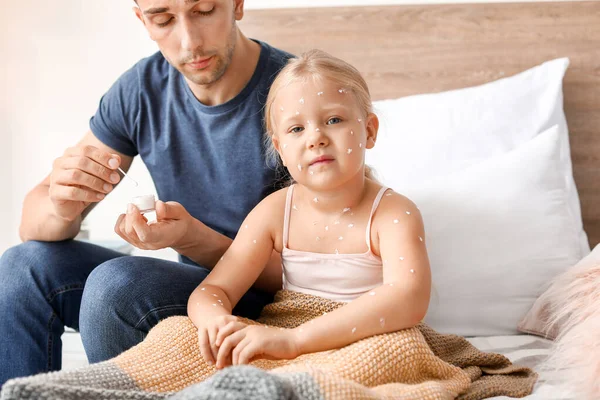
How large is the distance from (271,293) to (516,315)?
61 centimetres

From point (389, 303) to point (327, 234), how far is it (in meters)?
0.25

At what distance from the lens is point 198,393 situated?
0.92m

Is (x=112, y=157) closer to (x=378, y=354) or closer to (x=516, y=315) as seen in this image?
(x=378, y=354)

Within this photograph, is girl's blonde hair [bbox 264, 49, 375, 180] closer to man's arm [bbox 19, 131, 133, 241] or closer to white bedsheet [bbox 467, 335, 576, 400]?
man's arm [bbox 19, 131, 133, 241]

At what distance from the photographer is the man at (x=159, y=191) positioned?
56.3 inches

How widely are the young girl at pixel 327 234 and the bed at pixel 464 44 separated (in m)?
0.85

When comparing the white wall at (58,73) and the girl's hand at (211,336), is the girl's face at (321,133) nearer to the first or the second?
the girl's hand at (211,336)

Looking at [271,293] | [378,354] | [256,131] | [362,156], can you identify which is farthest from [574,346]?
[256,131]

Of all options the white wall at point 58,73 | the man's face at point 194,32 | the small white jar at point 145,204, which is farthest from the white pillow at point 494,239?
the white wall at point 58,73

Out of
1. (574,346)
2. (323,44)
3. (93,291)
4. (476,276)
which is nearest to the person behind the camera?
(574,346)

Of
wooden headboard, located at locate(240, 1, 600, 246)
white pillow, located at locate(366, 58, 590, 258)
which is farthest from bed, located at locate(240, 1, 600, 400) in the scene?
white pillow, located at locate(366, 58, 590, 258)

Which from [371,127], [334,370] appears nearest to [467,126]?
[371,127]

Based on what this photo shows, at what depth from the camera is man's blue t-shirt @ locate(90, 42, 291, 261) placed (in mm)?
1676

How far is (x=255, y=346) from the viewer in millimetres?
1191
